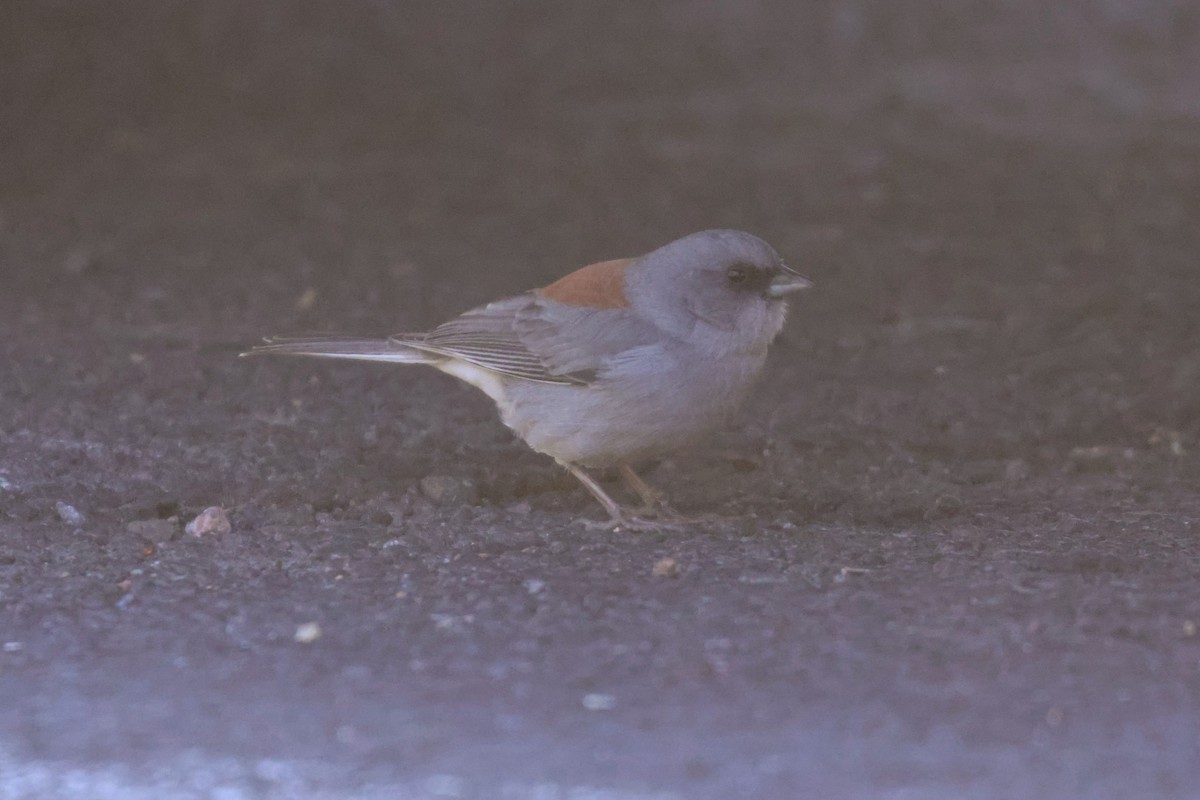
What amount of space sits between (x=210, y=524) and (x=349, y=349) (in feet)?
2.88

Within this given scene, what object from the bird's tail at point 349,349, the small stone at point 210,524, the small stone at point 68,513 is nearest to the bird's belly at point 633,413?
the bird's tail at point 349,349

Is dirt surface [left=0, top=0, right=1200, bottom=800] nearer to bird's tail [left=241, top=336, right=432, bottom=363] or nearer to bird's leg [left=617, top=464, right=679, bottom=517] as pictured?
bird's leg [left=617, top=464, right=679, bottom=517]

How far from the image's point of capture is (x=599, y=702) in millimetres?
3398

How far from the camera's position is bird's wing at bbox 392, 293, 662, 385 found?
187 inches

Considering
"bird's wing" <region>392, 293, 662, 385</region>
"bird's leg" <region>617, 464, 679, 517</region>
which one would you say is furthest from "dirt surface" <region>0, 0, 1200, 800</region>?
"bird's wing" <region>392, 293, 662, 385</region>

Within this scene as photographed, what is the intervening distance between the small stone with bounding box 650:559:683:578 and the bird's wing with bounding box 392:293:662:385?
0.72m

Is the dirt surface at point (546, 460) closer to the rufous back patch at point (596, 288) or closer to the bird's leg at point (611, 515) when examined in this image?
the bird's leg at point (611, 515)

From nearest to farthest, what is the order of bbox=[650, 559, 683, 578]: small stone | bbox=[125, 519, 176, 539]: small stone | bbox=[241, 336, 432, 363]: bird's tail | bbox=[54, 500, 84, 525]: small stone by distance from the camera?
bbox=[650, 559, 683, 578]: small stone < bbox=[125, 519, 176, 539]: small stone < bbox=[54, 500, 84, 525]: small stone < bbox=[241, 336, 432, 363]: bird's tail

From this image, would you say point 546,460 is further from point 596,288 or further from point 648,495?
point 596,288

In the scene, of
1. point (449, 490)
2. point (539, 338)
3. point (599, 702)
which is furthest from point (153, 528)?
point (599, 702)

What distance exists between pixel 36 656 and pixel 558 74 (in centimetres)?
876

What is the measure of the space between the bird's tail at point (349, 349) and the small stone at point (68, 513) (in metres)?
0.83

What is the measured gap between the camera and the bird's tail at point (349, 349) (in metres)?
5.18

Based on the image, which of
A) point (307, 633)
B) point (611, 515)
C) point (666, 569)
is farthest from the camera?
point (611, 515)
